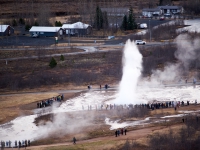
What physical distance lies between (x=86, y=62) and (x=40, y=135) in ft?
74.4

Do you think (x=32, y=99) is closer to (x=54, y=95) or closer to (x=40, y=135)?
(x=54, y=95)

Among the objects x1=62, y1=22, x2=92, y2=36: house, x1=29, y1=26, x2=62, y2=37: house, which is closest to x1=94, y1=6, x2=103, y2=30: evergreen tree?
x1=62, y1=22, x2=92, y2=36: house

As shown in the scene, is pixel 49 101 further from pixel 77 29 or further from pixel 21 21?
pixel 21 21

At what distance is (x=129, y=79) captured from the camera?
126 ft

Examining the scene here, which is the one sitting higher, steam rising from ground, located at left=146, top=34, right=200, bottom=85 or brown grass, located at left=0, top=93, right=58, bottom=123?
steam rising from ground, located at left=146, top=34, right=200, bottom=85

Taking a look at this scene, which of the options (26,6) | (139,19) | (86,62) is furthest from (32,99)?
(26,6)

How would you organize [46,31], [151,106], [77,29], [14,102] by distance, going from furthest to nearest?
1. [77,29]
2. [46,31]
3. [14,102]
4. [151,106]

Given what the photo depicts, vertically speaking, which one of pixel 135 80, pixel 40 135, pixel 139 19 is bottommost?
pixel 40 135

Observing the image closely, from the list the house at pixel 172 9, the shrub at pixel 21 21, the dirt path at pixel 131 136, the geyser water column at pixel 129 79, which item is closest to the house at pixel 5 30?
the shrub at pixel 21 21

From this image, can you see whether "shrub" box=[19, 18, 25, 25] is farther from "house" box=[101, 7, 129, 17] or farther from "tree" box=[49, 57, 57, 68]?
"tree" box=[49, 57, 57, 68]

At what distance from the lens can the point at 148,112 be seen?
106 feet

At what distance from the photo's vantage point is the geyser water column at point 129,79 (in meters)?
35.7

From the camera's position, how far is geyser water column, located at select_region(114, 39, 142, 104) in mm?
35691

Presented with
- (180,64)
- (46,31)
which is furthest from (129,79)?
(46,31)
